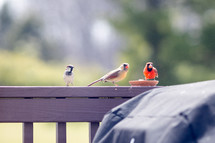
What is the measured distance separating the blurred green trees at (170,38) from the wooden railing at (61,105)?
8502mm

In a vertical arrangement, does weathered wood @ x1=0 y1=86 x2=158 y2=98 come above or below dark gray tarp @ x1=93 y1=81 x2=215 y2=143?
above

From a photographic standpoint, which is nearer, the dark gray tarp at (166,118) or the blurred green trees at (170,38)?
the dark gray tarp at (166,118)

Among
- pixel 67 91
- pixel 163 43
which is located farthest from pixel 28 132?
pixel 163 43

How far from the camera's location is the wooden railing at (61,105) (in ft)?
5.25

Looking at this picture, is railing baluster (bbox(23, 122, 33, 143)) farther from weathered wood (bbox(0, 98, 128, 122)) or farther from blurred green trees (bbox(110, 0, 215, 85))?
blurred green trees (bbox(110, 0, 215, 85))

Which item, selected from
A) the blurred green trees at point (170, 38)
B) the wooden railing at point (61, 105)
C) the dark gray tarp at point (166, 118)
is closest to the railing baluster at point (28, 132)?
the wooden railing at point (61, 105)

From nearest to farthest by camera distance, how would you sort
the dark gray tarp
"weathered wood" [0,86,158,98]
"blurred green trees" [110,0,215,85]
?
1. the dark gray tarp
2. "weathered wood" [0,86,158,98]
3. "blurred green trees" [110,0,215,85]

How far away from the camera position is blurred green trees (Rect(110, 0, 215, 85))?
35.4 feet

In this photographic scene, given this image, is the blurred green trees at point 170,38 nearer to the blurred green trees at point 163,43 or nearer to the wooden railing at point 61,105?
the blurred green trees at point 163,43

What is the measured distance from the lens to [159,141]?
83 centimetres

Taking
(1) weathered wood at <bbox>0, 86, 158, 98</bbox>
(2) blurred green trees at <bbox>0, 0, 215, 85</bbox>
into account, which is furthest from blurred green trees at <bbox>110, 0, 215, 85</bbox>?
(1) weathered wood at <bbox>0, 86, 158, 98</bbox>

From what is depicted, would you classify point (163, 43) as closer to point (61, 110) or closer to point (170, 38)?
point (170, 38)

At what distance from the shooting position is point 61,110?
5.27 feet

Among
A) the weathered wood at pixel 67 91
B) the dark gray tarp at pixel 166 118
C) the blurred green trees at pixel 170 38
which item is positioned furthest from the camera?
the blurred green trees at pixel 170 38
